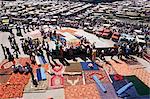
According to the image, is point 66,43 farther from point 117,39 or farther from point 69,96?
point 69,96

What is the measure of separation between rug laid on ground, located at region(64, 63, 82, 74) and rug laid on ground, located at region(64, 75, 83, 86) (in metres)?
0.96

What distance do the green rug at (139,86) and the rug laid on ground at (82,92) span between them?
4.11m

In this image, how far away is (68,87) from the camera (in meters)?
25.3

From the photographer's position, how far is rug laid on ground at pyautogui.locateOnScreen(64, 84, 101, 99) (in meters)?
23.6

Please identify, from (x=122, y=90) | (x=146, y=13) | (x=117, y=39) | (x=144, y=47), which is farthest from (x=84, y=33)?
(x=146, y=13)

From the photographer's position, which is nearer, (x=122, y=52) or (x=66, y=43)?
(x=122, y=52)

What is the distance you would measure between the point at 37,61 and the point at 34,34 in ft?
46.2

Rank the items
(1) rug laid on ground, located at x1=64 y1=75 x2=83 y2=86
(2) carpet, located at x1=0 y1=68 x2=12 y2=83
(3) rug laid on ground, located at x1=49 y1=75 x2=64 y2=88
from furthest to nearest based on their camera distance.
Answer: (2) carpet, located at x1=0 y1=68 x2=12 y2=83 < (1) rug laid on ground, located at x1=64 y1=75 x2=83 y2=86 < (3) rug laid on ground, located at x1=49 y1=75 x2=64 y2=88

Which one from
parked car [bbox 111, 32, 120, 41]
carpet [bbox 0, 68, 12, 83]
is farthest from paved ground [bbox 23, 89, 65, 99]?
parked car [bbox 111, 32, 120, 41]

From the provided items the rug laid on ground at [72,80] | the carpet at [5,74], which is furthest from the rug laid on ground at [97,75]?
the carpet at [5,74]

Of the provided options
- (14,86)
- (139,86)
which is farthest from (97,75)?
(14,86)

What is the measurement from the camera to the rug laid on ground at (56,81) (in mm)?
25609

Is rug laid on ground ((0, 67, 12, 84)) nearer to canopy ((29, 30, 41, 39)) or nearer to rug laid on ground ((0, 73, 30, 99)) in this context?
rug laid on ground ((0, 73, 30, 99))

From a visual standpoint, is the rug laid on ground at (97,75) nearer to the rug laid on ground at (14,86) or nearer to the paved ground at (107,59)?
the paved ground at (107,59)
